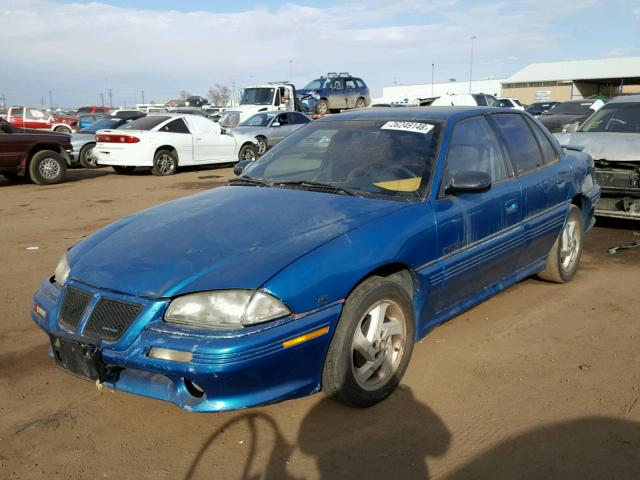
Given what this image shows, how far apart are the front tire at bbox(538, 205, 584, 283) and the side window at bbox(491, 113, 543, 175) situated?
72 centimetres

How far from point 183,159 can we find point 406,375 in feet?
40.1

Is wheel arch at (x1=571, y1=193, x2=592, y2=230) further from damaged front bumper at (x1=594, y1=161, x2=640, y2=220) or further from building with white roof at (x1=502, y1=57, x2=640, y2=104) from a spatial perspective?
building with white roof at (x1=502, y1=57, x2=640, y2=104)

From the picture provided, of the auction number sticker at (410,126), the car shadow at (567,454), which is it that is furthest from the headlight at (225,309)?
the auction number sticker at (410,126)

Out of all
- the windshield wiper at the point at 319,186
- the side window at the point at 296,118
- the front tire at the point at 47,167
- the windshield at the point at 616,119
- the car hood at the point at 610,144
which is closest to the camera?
the windshield wiper at the point at 319,186

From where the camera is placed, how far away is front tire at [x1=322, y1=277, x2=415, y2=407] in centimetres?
294

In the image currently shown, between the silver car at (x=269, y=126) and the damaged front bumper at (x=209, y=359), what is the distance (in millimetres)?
14363

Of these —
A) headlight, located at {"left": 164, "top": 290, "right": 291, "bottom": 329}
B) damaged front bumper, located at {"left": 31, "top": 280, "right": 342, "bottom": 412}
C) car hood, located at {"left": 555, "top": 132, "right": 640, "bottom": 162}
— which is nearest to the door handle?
damaged front bumper, located at {"left": 31, "top": 280, "right": 342, "bottom": 412}

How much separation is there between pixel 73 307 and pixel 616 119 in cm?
766

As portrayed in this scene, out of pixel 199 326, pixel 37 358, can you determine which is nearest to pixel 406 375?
pixel 199 326

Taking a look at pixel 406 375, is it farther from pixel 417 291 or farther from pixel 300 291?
pixel 300 291

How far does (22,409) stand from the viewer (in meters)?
3.21

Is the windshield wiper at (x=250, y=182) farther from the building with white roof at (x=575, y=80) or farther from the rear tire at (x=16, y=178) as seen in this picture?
the building with white roof at (x=575, y=80)

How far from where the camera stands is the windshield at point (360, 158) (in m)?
3.71

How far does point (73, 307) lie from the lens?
2941mm
